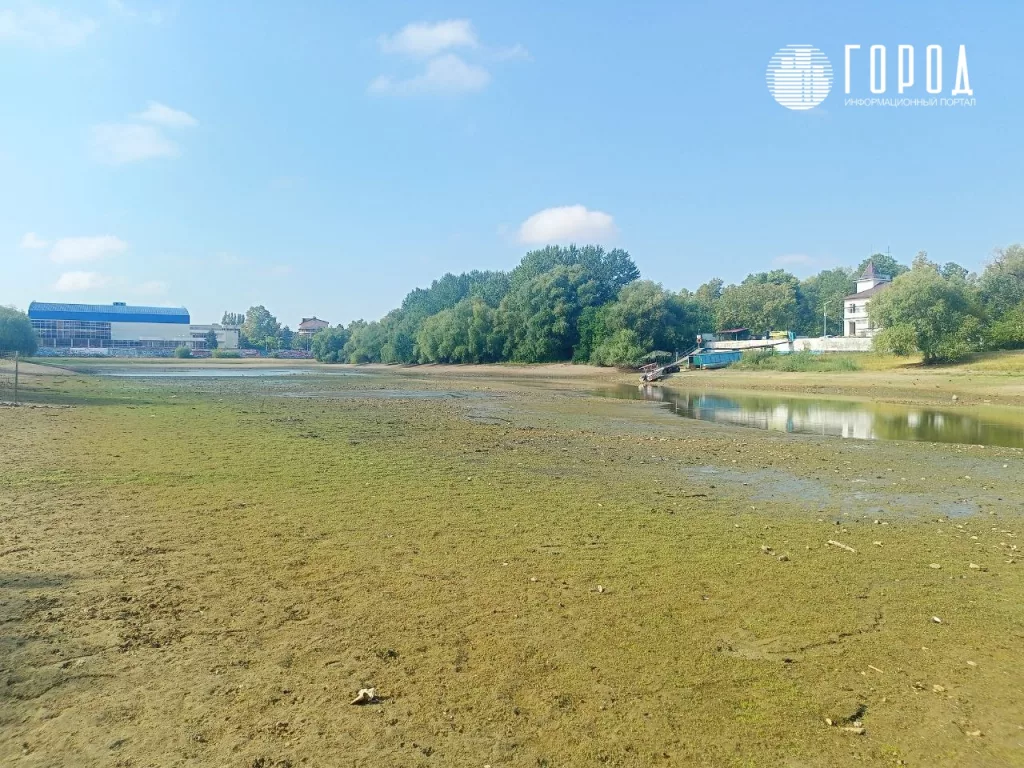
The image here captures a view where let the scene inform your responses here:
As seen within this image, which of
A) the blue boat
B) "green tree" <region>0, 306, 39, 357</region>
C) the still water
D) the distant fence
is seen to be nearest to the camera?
Result: the still water

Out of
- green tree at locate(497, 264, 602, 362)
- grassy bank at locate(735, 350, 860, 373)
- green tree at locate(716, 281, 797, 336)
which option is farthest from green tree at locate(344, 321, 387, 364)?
grassy bank at locate(735, 350, 860, 373)

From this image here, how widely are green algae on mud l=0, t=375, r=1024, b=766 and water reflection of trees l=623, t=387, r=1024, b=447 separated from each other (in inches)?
426

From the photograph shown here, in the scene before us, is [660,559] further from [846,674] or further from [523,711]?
[523,711]

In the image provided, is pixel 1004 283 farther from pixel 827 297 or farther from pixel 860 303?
pixel 827 297

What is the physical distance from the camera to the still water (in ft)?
76.1

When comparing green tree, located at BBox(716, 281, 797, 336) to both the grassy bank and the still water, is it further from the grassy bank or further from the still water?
the still water

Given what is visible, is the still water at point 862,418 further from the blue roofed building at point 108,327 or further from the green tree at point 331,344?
the blue roofed building at point 108,327

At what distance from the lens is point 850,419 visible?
29281 millimetres

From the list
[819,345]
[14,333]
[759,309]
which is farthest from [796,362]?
[14,333]

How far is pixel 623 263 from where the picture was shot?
126 metres

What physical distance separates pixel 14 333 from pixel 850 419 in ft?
337

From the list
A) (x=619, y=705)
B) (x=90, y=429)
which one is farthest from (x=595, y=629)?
(x=90, y=429)

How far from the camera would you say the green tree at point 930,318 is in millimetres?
55625

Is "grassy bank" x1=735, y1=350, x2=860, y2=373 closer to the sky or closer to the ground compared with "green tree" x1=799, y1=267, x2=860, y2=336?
closer to the ground
